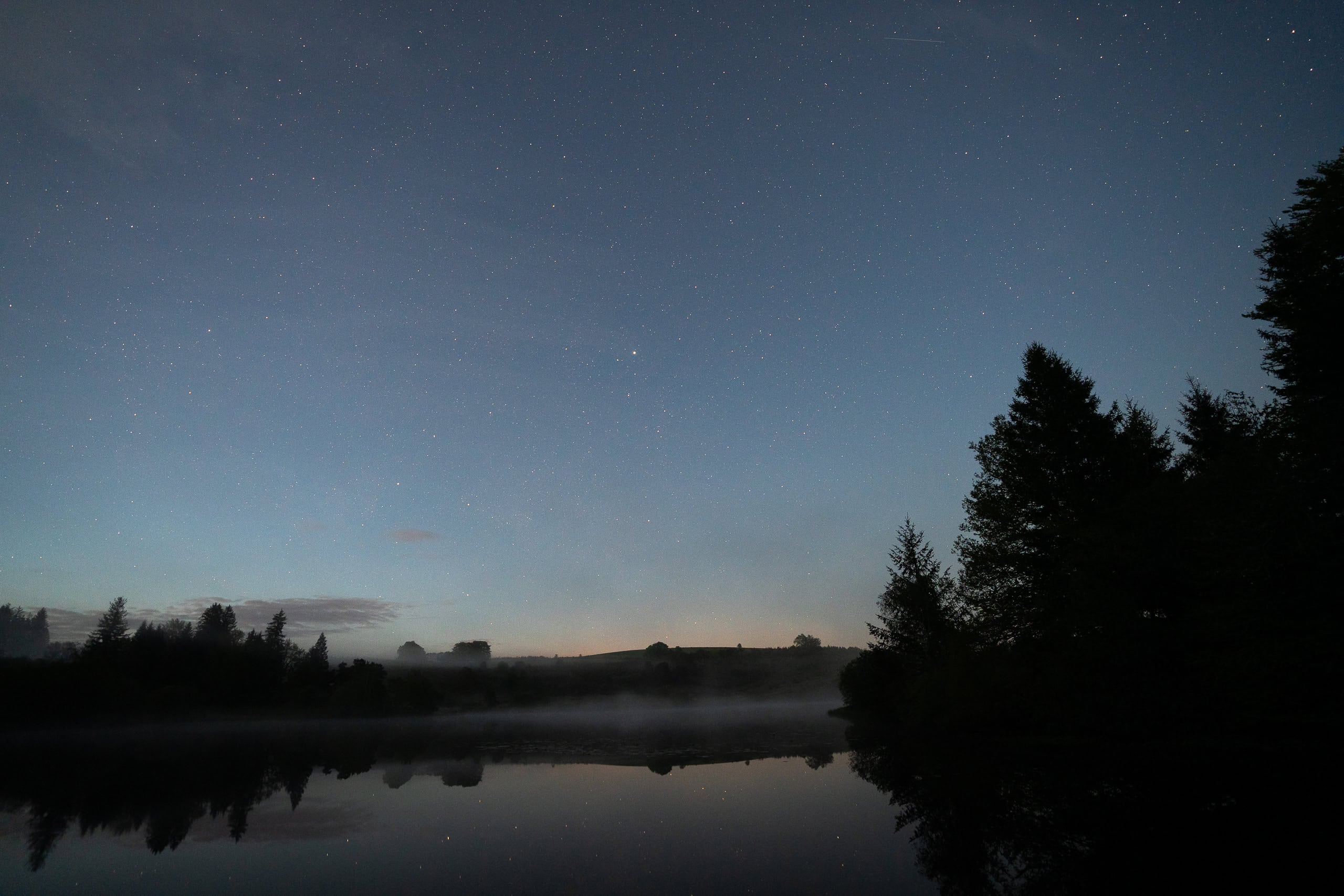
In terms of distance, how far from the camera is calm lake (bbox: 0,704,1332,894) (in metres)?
9.63

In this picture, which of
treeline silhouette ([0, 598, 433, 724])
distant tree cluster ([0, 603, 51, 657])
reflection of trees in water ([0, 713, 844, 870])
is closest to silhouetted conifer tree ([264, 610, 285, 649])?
treeline silhouette ([0, 598, 433, 724])

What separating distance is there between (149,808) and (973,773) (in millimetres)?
25672

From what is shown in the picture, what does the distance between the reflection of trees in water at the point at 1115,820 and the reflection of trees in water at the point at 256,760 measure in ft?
30.1

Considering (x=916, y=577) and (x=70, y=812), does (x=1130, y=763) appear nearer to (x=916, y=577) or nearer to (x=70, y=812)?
(x=916, y=577)

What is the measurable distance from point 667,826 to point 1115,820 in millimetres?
9379

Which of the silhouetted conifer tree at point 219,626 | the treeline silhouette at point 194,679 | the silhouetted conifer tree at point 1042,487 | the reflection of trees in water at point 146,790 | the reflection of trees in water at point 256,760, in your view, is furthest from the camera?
the silhouetted conifer tree at point 219,626

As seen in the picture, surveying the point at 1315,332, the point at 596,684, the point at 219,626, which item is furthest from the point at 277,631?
the point at 1315,332

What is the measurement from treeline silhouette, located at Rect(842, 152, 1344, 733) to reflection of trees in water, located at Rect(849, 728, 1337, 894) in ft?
7.03

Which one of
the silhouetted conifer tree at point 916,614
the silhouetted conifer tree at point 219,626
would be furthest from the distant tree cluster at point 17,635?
the silhouetted conifer tree at point 916,614

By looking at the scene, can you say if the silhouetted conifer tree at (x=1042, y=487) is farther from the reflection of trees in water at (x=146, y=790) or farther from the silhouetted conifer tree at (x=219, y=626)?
the silhouetted conifer tree at (x=219, y=626)

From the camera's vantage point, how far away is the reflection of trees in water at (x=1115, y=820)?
8.70 metres

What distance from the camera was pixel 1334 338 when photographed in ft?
67.9

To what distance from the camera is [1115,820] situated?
39.0 feet

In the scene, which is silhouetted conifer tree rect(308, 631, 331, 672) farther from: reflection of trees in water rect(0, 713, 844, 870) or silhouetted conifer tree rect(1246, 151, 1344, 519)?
silhouetted conifer tree rect(1246, 151, 1344, 519)
